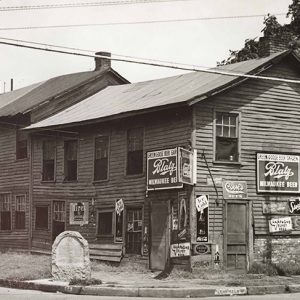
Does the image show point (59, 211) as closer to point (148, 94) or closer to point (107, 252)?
point (107, 252)

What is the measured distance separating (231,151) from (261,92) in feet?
8.09

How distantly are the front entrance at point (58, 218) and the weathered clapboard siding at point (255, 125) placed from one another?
8.25 m

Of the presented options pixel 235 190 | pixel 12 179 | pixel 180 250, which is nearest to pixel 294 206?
pixel 235 190

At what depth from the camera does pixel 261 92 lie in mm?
23328

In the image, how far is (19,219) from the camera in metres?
30.4

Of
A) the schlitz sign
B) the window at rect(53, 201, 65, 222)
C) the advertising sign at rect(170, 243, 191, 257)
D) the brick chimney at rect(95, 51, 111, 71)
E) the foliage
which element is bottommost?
the advertising sign at rect(170, 243, 191, 257)

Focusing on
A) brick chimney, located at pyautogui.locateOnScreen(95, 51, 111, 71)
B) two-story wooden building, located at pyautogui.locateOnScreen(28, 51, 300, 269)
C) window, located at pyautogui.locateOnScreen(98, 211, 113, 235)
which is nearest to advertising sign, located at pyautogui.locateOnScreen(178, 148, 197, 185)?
two-story wooden building, located at pyautogui.locateOnScreen(28, 51, 300, 269)

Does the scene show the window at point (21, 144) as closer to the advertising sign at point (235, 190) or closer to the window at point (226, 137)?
the window at point (226, 137)

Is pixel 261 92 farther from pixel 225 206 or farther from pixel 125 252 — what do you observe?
pixel 125 252

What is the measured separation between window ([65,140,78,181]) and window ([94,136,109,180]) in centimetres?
151

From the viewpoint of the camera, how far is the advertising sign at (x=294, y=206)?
23.3 m

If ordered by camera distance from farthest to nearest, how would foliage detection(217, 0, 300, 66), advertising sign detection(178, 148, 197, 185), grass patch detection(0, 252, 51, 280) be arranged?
foliage detection(217, 0, 300, 66) < advertising sign detection(178, 148, 197, 185) < grass patch detection(0, 252, 51, 280)

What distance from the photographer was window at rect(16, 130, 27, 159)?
3069 cm

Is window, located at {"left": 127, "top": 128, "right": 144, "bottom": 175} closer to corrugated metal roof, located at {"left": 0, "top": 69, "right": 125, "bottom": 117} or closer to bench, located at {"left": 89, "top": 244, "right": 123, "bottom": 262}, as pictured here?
bench, located at {"left": 89, "top": 244, "right": 123, "bottom": 262}
